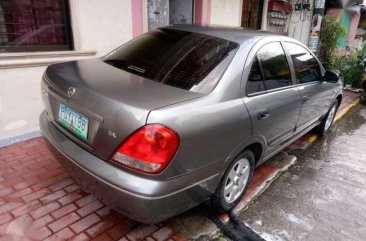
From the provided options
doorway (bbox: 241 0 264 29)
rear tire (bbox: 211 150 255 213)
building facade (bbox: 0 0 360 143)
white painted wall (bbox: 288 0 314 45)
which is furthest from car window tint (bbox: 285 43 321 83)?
white painted wall (bbox: 288 0 314 45)

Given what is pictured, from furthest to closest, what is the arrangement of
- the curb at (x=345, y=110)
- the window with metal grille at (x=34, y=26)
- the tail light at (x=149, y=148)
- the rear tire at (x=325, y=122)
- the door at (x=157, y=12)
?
the curb at (x=345, y=110), the door at (x=157, y=12), the rear tire at (x=325, y=122), the window with metal grille at (x=34, y=26), the tail light at (x=149, y=148)

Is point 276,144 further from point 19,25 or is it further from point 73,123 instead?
point 19,25

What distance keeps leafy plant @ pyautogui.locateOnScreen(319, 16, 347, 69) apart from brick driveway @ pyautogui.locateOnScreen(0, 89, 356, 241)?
7.68 metres

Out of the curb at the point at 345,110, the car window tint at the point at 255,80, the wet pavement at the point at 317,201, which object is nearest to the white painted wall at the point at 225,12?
the curb at the point at 345,110

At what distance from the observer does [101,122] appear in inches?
77.3

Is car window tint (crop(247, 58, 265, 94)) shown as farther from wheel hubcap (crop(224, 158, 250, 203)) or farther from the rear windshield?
wheel hubcap (crop(224, 158, 250, 203))

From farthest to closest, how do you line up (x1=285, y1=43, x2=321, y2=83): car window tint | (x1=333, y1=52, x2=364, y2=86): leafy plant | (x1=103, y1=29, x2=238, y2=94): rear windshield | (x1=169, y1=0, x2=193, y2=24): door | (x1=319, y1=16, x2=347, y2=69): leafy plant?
(x1=319, y1=16, x2=347, y2=69): leafy plant < (x1=333, y1=52, x2=364, y2=86): leafy plant < (x1=169, y1=0, x2=193, y2=24): door < (x1=285, y1=43, x2=321, y2=83): car window tint < (x1=103, y1=29, x2=238, y2=94): rear windshield

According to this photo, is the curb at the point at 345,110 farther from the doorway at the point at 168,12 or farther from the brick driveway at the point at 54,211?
the brick driveway at the point at 54,211

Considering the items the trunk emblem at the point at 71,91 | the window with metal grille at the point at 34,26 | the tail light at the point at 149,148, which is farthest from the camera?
the window with metal grille at the point at 34,26

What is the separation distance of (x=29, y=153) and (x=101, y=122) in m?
2.10

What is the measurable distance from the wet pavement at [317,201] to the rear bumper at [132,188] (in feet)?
2.95

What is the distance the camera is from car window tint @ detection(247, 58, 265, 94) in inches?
99.5

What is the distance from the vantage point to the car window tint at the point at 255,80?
2527 mm

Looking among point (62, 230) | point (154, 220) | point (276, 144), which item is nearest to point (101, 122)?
point (154, 220)
